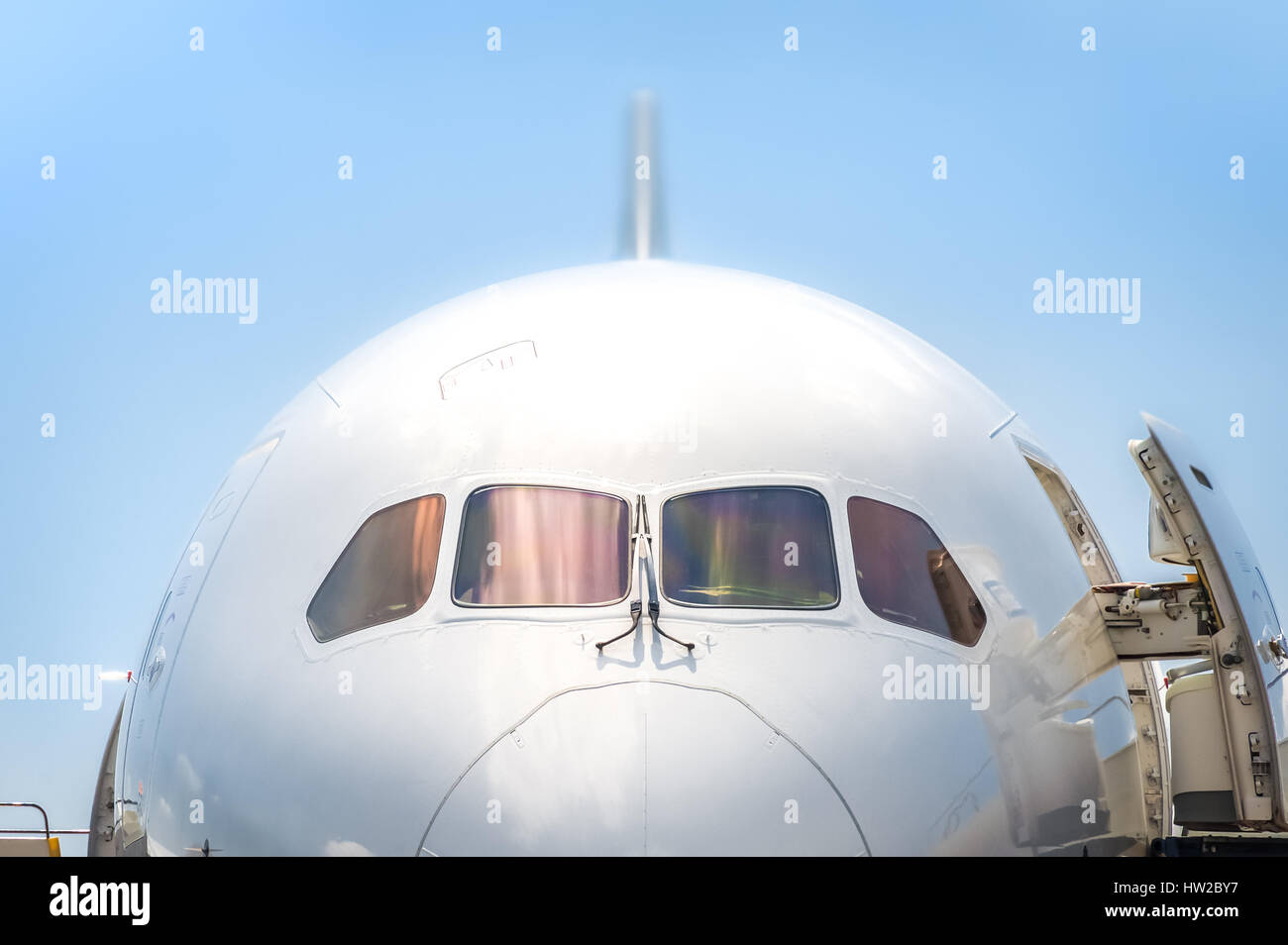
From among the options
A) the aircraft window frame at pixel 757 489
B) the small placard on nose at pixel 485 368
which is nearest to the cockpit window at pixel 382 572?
the small placard on nose at pixel 485 368

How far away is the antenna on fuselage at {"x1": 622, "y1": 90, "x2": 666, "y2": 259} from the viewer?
11688mm

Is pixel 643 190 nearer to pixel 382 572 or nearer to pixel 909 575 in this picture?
pixel 382 572

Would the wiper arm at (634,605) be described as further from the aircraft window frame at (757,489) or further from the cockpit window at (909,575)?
the cockpit window at (909,575)

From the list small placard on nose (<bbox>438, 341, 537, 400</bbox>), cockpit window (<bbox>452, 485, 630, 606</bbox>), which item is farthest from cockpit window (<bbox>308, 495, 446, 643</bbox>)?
small placard on nose (<bbox>438, 341, 537, 400</bbox>)

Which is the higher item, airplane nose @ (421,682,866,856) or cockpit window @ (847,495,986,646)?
cockpit window @ (847,495,986,646)

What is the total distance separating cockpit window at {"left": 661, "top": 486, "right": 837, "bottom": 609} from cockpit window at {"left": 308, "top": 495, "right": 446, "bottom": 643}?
3.35 feet

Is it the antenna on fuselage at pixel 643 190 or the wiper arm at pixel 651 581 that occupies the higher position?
the antenna on fuselage at pixel 643 190

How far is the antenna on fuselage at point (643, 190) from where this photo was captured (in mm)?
11688

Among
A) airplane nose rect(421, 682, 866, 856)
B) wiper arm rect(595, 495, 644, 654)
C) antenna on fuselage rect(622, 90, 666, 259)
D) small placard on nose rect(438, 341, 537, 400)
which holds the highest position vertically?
antenna on fuselage rect(622, 90, 666, 259)

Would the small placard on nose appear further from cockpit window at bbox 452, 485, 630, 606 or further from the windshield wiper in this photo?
the windshield wiper

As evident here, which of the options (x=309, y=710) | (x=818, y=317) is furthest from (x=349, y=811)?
(x=818, y=317)

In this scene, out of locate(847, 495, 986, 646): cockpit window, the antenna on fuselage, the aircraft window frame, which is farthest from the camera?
the antenna on fuselage

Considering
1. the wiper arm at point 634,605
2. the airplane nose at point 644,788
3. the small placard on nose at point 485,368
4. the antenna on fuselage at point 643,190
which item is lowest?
the airplane nose at point 644,788
